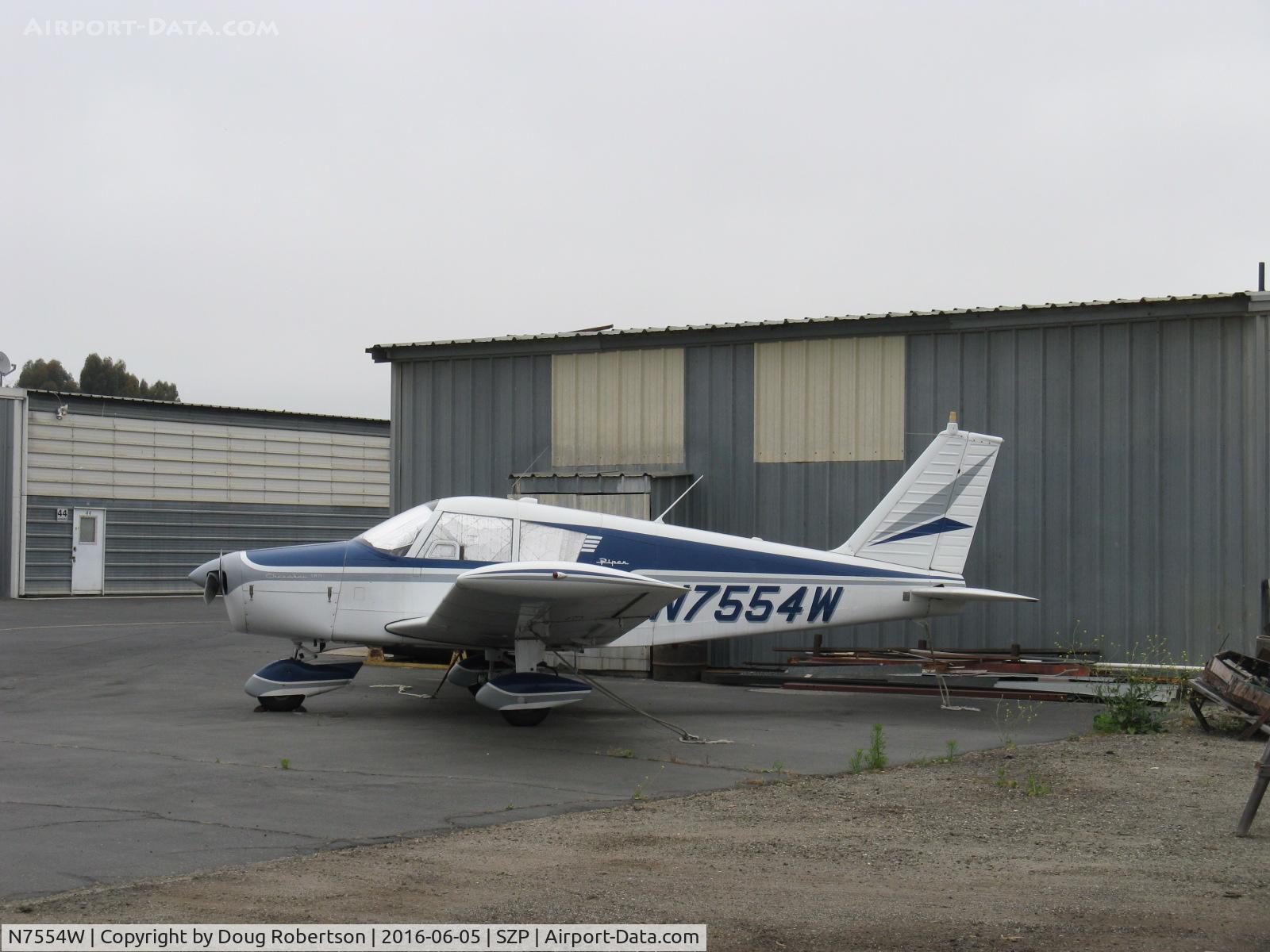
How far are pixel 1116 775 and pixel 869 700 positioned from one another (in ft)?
16.0

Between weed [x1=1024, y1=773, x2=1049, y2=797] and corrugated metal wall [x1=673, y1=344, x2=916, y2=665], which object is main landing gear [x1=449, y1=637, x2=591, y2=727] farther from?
corrugated metal wall [x1=673, y1=344, x2=916, y2=665]

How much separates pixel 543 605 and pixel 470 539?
1732 mm

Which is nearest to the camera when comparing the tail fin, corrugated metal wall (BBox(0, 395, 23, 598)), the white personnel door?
the tail fin

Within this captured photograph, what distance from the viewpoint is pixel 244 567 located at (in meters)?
11.2

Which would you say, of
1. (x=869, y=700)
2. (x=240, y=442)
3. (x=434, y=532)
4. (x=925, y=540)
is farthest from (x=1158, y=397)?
(x=240, y=442)

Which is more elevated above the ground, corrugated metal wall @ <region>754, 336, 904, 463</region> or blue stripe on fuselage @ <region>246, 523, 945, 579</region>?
corrugated metal wall @ <region>754, 336, 904, 463</region>

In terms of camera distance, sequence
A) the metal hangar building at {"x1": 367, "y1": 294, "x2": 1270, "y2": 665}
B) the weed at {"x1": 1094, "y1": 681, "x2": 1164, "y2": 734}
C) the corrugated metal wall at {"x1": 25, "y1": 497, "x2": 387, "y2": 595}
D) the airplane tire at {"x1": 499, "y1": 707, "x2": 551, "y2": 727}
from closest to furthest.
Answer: the airplane tire at {"x1": 499, "y1": 707, "x2": 551, "y2": 727} → the weed at {"x1": 1094, "y1": 681, "x2": 1164, "y2": 734} → the metal hangar building at {"x1": 367, "y1": 294, "x2": 1270, "y2": 665} → the corrugated metal wall at {"x1": 25, "y1": 497, "x2": 387, "y2": 595}

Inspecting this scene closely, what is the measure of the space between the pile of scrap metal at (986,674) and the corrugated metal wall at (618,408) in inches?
138

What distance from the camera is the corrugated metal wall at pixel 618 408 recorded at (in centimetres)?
1617

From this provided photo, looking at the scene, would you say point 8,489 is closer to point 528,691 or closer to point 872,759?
point 528,691

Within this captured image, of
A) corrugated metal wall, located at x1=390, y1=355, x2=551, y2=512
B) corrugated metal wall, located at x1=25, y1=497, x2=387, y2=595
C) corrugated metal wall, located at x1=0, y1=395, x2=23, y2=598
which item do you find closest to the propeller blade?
corrugated metal wall, located at x1=390, y1=355, x2=551, y2=512

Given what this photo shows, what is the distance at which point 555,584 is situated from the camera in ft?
30.9

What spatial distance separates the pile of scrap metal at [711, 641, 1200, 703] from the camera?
12.8m

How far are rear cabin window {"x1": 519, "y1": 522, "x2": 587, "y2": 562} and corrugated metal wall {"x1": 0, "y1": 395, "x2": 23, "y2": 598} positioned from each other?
823 inches
